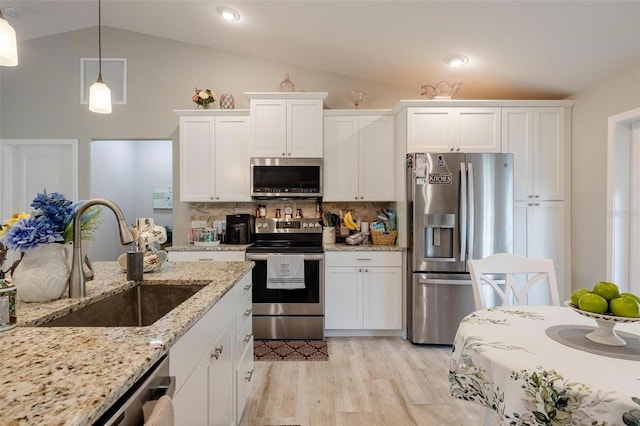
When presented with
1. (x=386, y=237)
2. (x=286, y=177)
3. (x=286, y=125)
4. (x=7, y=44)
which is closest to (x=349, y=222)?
(x=386, y=237)

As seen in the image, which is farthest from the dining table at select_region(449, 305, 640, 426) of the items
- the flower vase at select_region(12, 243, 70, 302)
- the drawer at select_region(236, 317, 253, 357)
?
the flower vase at select_region(12, 243, 70, 302)

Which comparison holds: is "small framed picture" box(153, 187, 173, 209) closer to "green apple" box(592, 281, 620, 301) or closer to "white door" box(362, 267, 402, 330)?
"white door" box(362, 267, 402, 330)

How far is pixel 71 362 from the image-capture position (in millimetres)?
710

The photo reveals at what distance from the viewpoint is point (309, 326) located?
3.11m

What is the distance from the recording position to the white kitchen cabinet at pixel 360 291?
10.4 feet

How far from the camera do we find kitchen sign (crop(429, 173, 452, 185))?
2895 mm

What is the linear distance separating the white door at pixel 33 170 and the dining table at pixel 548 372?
4474 millimetres

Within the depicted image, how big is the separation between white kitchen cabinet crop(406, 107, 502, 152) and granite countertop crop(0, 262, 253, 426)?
2.57 m

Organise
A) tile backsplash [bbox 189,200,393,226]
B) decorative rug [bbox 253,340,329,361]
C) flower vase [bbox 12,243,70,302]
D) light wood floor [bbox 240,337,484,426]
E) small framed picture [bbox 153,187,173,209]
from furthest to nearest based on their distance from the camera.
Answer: small framed picture [bbox 153,187,173,209], tile backsplash [bbox 189,200,393,226], decorative rug [bbox 253,340,329,361], light wood floor [bbox 240,337,484,426], flower vase [bbox 12,243,70,302]

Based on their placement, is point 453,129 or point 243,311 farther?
→ point 453,129

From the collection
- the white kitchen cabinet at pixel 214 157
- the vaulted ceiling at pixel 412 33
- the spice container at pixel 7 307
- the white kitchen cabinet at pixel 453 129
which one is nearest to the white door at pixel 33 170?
the vaulted ceiling at pixel 412 33

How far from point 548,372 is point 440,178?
7.17ft

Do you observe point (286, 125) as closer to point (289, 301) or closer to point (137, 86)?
point (289, 301)

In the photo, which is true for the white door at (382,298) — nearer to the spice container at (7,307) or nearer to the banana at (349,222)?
the banana at (349,222)
